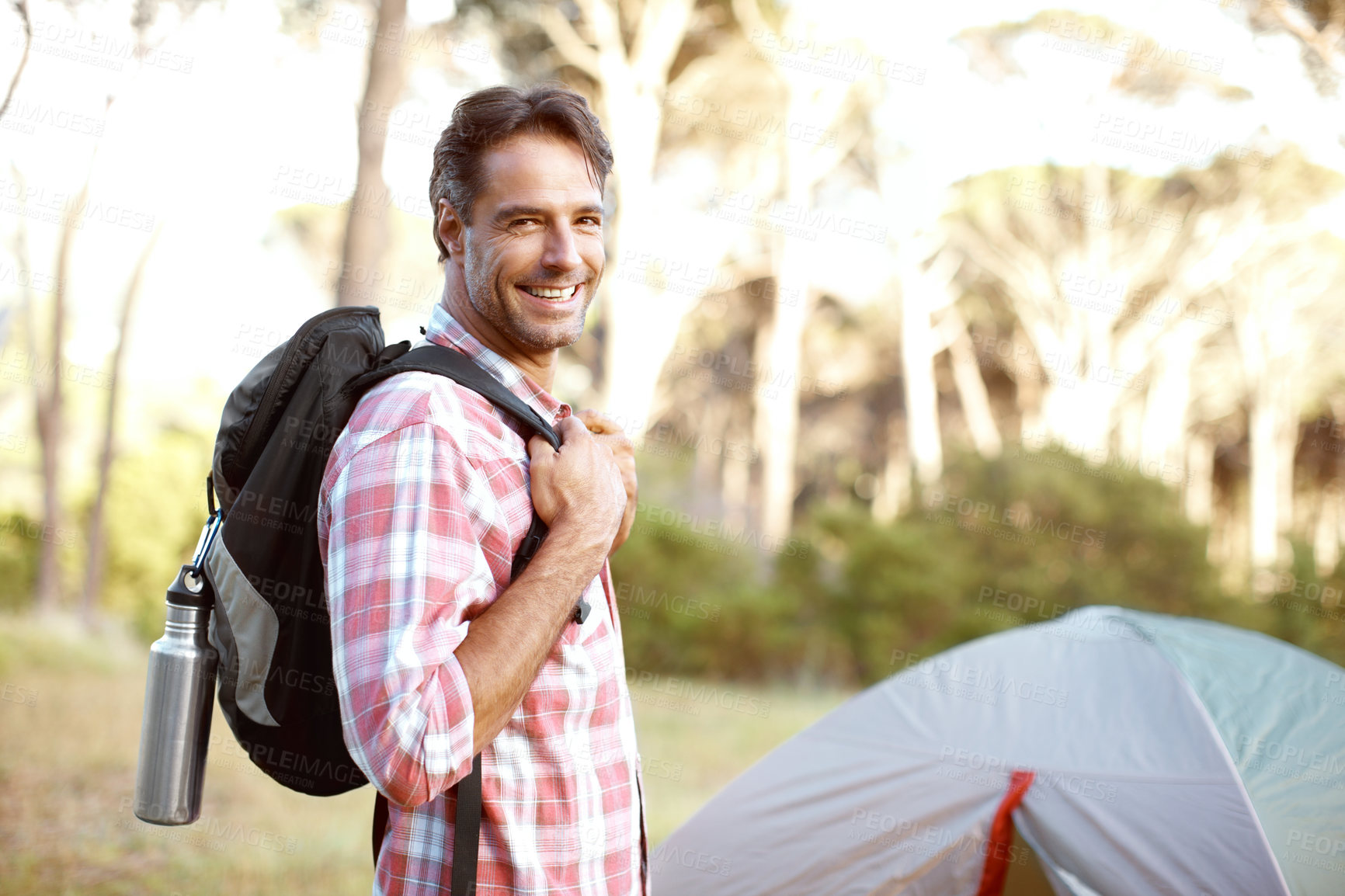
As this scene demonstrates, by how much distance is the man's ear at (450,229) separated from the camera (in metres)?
1.58

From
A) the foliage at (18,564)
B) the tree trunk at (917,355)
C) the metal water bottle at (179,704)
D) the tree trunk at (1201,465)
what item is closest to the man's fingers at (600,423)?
the metal water bottle at (179,704)

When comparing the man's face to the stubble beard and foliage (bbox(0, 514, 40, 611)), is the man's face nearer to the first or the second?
the stubble beard

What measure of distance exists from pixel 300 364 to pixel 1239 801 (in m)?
2.49

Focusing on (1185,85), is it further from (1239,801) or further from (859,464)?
(1239,801)

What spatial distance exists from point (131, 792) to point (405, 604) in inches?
204

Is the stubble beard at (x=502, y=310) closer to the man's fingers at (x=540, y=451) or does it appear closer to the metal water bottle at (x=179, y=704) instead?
the man's fingers at (x=540, y=451)

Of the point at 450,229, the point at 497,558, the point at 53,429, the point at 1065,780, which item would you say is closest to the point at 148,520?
the point at 53,429

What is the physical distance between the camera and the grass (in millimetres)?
4516

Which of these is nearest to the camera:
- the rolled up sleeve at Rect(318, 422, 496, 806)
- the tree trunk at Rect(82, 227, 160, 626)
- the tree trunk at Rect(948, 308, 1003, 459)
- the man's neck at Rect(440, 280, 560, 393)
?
the rolled up sleeve at Rect(318, 422, 496, 806)

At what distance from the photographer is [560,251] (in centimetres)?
153

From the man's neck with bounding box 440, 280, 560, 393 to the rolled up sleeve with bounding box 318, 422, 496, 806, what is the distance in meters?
0.34

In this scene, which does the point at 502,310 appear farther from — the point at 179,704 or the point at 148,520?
the point at 148,520

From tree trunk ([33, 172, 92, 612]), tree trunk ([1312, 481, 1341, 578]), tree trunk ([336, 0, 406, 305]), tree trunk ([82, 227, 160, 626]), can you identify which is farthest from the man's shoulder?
tree trunk ([1312, 481, 1341, 578])

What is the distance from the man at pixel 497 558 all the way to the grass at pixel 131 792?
144 inches
